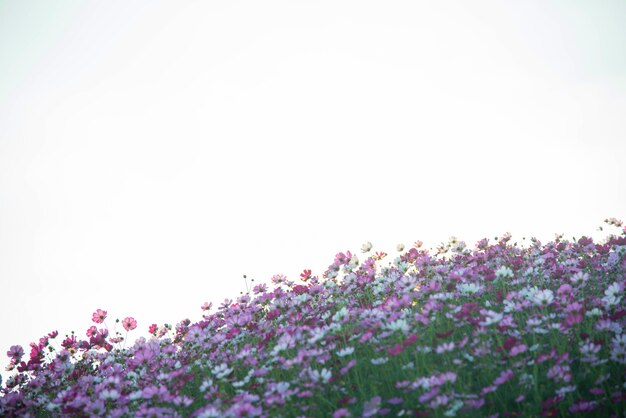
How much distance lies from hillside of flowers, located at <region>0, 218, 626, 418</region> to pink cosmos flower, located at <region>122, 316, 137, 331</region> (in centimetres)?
2

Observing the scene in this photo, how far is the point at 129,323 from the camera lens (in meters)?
6.97

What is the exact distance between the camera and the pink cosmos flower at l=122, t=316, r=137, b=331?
6949mm

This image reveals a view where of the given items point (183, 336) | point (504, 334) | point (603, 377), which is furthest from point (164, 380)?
point (603, 377)

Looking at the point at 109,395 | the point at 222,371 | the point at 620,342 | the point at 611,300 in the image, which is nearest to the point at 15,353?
the point at 109,395

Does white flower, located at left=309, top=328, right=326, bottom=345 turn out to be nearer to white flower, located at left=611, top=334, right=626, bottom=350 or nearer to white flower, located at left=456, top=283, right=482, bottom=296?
white flower, located at left=456, top=283, right=482, bottom=296

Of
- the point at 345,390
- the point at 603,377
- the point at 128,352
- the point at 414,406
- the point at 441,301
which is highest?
the point at 128,352

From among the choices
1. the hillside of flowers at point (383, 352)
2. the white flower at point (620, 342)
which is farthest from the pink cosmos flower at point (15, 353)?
the white flower at point (620, 342)

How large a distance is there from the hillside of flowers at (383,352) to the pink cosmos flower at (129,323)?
0.07 ft

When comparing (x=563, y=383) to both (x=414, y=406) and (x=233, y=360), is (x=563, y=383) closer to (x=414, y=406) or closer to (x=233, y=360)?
(x=414, y=406)

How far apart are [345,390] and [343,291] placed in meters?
2.67

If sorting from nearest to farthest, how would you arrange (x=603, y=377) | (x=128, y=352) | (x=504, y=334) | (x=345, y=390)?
(x=603, y=377)
(x=345, y=390)
(x=504, y=334)
(x=128, y=352)

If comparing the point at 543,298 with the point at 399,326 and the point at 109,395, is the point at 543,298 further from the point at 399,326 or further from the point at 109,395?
the point at 109,395

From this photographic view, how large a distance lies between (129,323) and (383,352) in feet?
13.9

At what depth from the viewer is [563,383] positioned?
3523 mm
